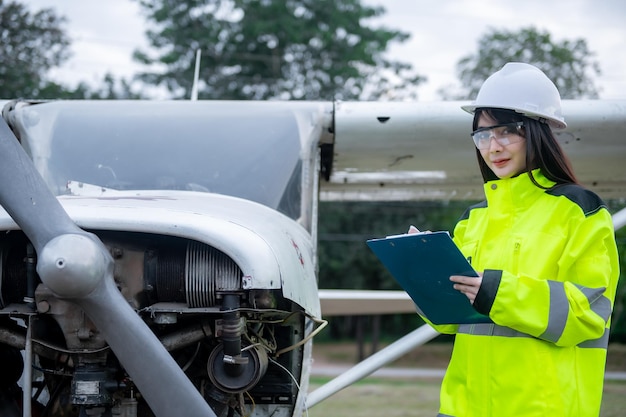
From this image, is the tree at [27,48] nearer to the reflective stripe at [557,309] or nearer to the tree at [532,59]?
the tree at [532,59]

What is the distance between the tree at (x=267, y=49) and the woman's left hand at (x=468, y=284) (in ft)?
79.8

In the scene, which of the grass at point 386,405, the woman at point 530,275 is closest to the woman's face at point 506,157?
the woman at point 530,275

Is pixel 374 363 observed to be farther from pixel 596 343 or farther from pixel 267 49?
pixel 267 49

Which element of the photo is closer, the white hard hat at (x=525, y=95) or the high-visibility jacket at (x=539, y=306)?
the high-visibility jacket at (x=539, y=306)

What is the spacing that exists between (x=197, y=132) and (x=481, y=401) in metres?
2.49

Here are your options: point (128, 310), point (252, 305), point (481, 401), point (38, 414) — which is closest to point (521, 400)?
point (481, 401)

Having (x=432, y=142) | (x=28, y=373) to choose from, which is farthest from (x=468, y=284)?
(x=432, y=142)

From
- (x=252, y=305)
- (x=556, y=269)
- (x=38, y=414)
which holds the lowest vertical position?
(x=38, y=414)

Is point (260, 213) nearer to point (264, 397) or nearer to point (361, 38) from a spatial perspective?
point (264, 397)

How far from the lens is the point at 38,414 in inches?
126

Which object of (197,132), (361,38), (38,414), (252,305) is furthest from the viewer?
(361,38)

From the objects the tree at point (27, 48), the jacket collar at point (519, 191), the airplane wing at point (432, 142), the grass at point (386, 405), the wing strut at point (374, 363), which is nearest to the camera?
the jacket collar at point (519, 191)

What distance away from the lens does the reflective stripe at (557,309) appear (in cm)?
226

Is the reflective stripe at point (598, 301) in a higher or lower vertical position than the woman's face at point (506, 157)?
lower
